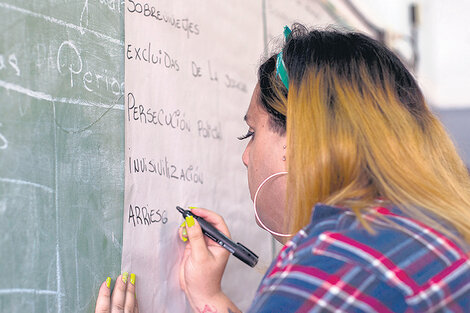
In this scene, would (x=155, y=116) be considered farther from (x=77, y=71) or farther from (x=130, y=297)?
(x=130, y=297)

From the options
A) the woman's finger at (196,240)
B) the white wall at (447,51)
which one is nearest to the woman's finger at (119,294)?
the woman's finger at (196,240)

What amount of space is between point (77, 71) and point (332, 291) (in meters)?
0.46

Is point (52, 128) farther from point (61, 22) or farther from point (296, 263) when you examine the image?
point (296, 263)

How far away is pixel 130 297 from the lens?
0.81 m

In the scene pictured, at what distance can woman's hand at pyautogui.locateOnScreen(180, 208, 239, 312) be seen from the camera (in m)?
0.94

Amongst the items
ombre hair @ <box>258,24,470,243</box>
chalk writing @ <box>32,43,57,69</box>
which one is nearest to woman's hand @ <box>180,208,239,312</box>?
ombre hair @ <box>258,24,470,243</box>

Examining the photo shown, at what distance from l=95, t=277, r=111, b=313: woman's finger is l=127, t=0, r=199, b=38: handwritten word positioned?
1.45 ft

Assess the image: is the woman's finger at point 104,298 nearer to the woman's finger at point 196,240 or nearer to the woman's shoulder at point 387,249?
the woman's finger at point 196,240

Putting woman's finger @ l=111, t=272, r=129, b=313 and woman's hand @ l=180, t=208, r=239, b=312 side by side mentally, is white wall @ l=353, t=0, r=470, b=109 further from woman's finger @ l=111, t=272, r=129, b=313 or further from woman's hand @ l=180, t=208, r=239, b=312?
woman's finger @ l=111, t=272, r=129, b=313

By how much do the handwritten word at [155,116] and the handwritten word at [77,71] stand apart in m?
0.04

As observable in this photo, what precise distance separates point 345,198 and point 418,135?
0.53 ft

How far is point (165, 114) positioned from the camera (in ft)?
3.03

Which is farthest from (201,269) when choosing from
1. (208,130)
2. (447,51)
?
(447,51)

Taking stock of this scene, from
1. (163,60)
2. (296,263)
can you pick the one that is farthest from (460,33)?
(296,263)
